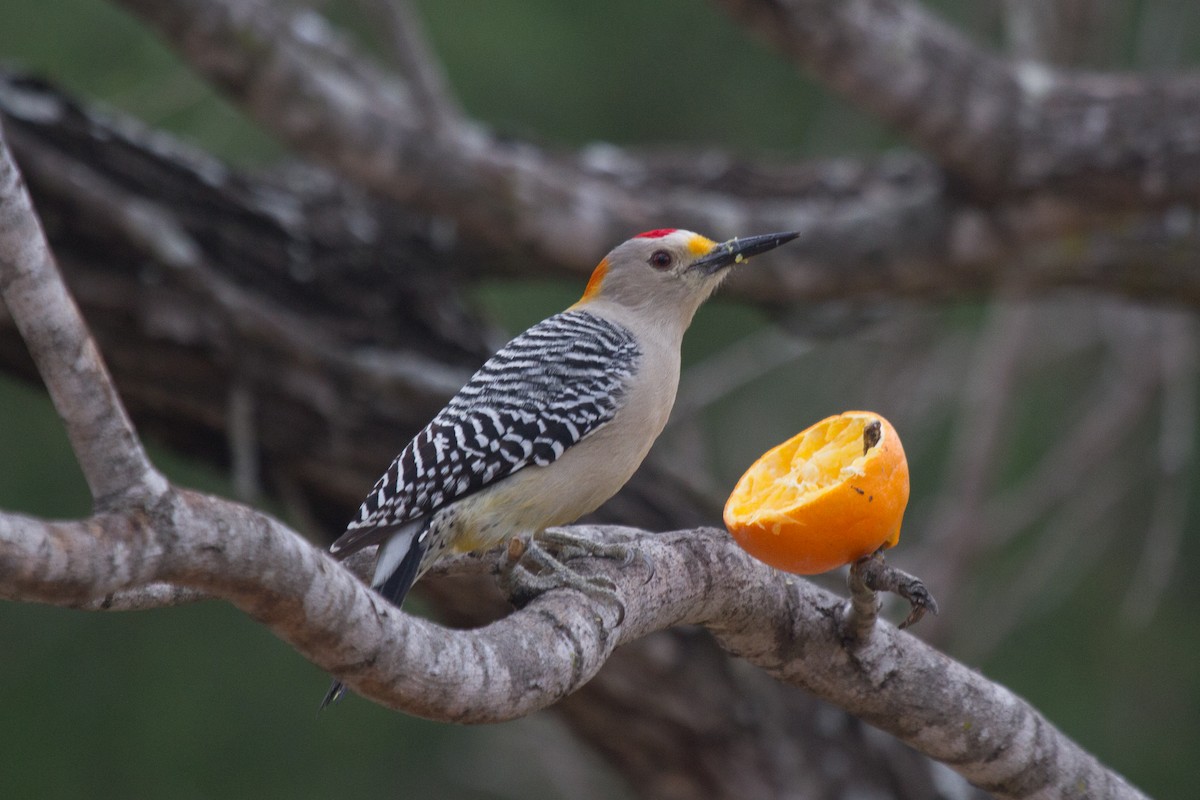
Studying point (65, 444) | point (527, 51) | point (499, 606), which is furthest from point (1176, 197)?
point (65, 444)

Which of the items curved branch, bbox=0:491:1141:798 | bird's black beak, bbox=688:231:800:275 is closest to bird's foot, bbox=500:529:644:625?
curved branch, bbox=0:491:1141:798

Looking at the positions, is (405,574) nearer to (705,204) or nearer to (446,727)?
(705,204)

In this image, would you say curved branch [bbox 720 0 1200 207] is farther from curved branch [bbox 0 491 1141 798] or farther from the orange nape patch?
curved branch [bbox 0 491 1141 798]

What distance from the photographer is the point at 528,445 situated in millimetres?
3379

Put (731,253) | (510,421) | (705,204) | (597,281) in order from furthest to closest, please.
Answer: (705,204) < (597,281) < (731,253) < (510,421)

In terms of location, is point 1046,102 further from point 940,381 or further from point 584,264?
point 940,381

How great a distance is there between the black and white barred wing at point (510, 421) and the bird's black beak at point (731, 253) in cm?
39

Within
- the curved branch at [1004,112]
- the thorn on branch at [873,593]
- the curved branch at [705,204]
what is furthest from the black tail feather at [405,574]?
the curved branch at [1004,112]

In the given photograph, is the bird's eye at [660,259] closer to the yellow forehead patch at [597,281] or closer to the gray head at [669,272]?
the gray head at [669,272]

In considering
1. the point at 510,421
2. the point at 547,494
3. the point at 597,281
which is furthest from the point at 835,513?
the point at 597,281

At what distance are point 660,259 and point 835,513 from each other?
1684 mm

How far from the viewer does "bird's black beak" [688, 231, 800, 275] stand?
402 centimetres

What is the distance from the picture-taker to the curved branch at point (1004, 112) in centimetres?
486

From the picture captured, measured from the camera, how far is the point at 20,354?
15.4 feet
